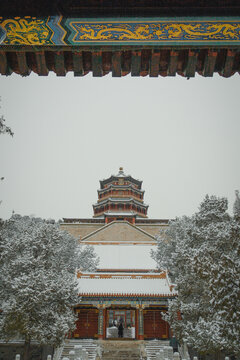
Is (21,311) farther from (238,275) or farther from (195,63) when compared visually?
(195,63)

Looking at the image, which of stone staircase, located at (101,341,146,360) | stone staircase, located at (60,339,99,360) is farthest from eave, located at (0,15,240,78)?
stone staircase, located at (101,341,146,360)

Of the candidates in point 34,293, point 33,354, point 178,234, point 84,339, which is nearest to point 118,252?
point 178,234

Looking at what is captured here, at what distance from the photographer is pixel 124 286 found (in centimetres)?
1744

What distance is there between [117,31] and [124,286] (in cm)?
1638

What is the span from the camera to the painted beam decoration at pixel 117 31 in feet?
11.1

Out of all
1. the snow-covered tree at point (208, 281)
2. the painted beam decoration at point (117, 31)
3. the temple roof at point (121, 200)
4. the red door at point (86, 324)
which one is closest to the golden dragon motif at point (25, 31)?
the painted beam decoration at point (117, 31)

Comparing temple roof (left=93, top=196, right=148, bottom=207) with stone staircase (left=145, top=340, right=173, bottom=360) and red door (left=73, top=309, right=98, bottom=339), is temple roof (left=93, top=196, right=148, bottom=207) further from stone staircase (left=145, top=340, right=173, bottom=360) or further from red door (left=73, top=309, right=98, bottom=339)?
stone staircase (left=145, top=340, right=173, bottom=360)

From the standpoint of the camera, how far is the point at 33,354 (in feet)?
45.4

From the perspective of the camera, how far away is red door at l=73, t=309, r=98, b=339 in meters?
Result: 16.5

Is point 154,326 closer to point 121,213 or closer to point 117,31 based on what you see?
point 117,31

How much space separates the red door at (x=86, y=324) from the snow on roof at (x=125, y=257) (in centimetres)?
653

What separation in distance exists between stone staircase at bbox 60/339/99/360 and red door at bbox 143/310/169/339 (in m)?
3.28

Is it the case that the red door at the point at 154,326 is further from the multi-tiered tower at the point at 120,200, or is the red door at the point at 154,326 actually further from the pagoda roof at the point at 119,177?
the pagoda roof at the point at 119,177

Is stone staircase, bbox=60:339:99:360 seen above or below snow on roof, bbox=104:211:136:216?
below
